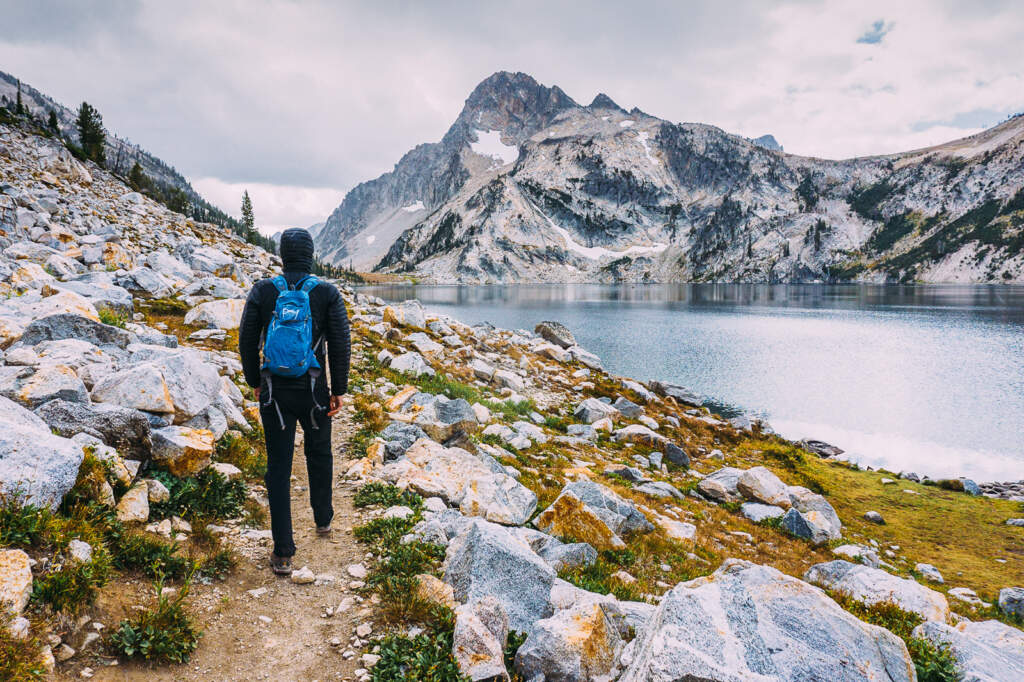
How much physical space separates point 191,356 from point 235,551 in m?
4.97

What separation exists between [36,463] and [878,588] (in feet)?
42.3

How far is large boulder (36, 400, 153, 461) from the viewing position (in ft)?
20.1

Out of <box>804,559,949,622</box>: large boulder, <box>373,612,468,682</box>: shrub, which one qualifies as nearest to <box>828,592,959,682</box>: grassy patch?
<box>804,559,949,622</box>: large boulder

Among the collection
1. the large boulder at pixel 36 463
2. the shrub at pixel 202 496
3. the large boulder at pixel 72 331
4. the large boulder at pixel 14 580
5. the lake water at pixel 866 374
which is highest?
the large boulder at pixel 72 331

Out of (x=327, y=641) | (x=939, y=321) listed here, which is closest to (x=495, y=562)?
(x=327, y=641)

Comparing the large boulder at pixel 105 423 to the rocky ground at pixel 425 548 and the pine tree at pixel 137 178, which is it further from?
the pine tree at pixel 137 178

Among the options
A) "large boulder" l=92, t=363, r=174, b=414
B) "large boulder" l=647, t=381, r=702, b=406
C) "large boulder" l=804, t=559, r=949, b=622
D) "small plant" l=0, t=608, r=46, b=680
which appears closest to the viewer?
"small plant" l=0, t=608, r=46, b=680

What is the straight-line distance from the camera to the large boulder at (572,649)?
4.46 m

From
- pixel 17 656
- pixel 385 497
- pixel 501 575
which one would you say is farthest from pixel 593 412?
pixel 17 656

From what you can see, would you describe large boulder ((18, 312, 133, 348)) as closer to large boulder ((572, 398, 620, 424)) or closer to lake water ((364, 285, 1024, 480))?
large boulder ((572, 398, 620, 424))

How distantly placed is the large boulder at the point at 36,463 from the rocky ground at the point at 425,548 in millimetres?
20

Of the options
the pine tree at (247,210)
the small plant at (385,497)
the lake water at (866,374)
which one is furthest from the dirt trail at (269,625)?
the pine tree at (247,210)

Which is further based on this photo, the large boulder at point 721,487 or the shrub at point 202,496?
the large boulder at point 721,487

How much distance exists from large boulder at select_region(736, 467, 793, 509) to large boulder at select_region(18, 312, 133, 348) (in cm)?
1735
